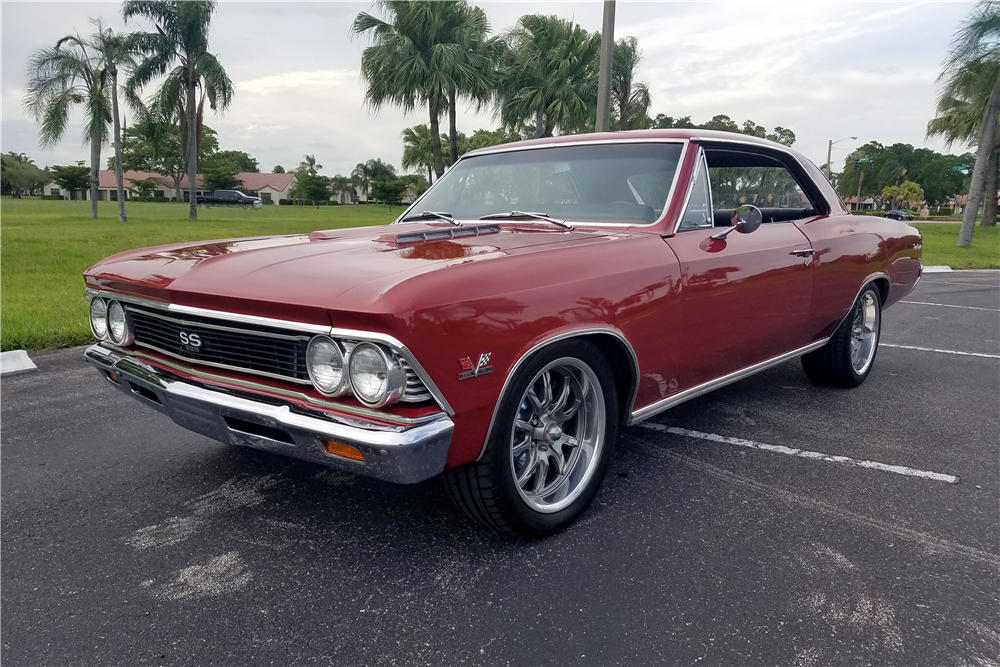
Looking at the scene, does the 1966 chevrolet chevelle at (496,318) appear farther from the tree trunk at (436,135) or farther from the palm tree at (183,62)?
the palm tree at (183,62)

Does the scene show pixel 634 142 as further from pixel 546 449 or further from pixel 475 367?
pixel 475 367

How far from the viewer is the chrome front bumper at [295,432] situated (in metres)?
1.99

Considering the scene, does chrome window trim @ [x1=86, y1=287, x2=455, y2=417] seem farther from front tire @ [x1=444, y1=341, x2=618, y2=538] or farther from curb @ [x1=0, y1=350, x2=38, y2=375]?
curb @ [x1=0, y1=350, x2=38, y2=375]

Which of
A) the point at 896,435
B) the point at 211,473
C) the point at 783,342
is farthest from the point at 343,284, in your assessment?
the point at 896,435

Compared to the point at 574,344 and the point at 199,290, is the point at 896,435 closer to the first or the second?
the point at 574,344

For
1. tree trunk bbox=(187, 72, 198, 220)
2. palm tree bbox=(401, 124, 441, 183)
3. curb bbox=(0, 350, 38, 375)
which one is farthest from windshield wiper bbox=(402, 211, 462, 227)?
palm tree bbox=(401, 124, 441, 183)

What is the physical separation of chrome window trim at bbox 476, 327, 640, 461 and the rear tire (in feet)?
7.68

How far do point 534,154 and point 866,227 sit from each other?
2.44 m

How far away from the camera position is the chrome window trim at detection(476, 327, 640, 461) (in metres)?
2.23

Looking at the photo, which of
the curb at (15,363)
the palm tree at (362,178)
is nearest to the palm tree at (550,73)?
the curb at (15,363)

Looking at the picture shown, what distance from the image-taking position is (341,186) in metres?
103

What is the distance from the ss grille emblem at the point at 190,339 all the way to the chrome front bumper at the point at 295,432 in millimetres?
144

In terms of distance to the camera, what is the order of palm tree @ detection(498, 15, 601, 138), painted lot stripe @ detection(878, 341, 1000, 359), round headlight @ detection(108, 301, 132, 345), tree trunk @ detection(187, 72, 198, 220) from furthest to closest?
tree trunk @ detection(187, 72, 198, 220) → palm tree @ detection(498, 15, 601, 138) → painted lot stripe @ detection(878, 341, 1000, 359) → round headlight @ detection(108, 301, 132, 345)

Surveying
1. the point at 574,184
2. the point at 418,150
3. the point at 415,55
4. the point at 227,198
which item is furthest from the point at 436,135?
the point at 227,198
